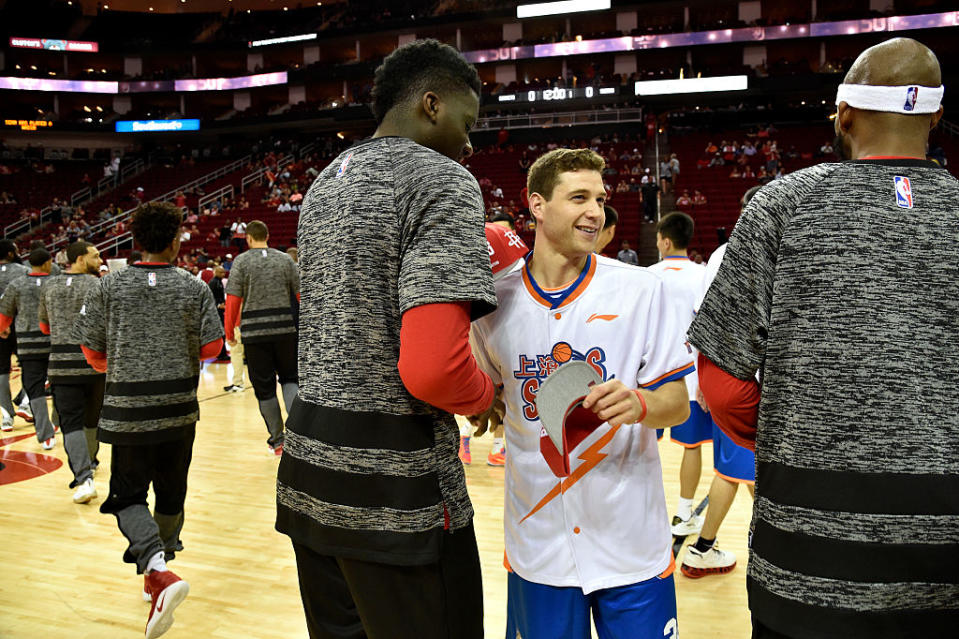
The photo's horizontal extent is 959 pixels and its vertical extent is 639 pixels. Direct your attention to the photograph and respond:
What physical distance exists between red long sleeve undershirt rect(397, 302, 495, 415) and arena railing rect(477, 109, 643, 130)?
891 inches

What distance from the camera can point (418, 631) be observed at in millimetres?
1438

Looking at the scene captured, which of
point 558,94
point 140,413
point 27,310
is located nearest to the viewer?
point 140,413

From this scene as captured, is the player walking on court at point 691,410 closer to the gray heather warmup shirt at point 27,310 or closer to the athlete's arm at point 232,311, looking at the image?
the athlete's arm at point 232,311

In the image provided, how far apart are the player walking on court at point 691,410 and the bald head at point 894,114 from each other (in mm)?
2460

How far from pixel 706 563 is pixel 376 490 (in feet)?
8.74

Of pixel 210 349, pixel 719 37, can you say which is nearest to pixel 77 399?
pixel 210 349

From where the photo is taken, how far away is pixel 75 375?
4.74 m

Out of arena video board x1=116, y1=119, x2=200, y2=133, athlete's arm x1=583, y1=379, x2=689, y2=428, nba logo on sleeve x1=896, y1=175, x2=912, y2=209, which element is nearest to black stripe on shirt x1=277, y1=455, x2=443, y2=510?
athlete's arm x1=583, y1=379, x2=689, y2=428

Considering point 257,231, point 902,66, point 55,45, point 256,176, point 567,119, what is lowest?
point 257,231

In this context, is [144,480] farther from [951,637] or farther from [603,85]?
[603,85]

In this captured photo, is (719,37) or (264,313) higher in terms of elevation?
(719,37)

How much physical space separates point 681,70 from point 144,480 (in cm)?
2657

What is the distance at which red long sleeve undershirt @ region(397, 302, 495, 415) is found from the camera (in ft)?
4.35

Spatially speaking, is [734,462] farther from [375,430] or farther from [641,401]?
[375,430]
